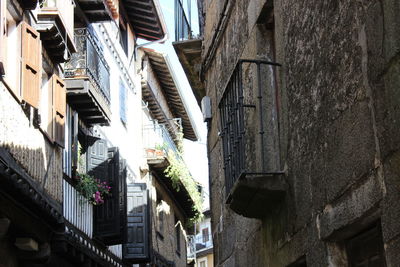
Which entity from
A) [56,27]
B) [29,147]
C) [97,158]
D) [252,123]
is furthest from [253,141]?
[97,158]

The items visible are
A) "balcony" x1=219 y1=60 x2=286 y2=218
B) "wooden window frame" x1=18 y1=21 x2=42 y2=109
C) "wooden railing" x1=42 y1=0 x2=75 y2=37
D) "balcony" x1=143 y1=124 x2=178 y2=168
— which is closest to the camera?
"balcony" x1=219 y1=60 x2=286 y2=218

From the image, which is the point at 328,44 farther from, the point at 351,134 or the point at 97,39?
the point at 97,39

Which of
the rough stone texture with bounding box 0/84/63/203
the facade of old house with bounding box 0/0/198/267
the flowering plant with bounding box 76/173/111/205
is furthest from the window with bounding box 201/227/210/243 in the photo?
the rough stone texture with bounding box 0/84/63/203

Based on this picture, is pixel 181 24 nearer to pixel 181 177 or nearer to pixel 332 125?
pixel 332 125

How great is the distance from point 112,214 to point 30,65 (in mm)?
5694

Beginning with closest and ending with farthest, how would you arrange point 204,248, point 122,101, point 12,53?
point 12,53, point 122,101, point 204,248

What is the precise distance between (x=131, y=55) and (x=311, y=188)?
18.3m

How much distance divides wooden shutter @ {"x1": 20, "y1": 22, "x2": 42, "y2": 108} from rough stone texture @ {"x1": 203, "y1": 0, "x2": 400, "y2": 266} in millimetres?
4490

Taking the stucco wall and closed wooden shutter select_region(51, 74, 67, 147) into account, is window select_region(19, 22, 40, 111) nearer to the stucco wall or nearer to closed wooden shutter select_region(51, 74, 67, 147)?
closed wooden shutter select_region(51, 74, 67, 147)

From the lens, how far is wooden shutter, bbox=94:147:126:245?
16359 millimetres

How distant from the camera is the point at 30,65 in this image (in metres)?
11.6

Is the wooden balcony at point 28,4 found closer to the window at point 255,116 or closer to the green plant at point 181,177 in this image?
the window at point 255,116

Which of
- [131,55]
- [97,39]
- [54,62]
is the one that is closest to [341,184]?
[54,62]

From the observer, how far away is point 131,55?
77.2 ft
